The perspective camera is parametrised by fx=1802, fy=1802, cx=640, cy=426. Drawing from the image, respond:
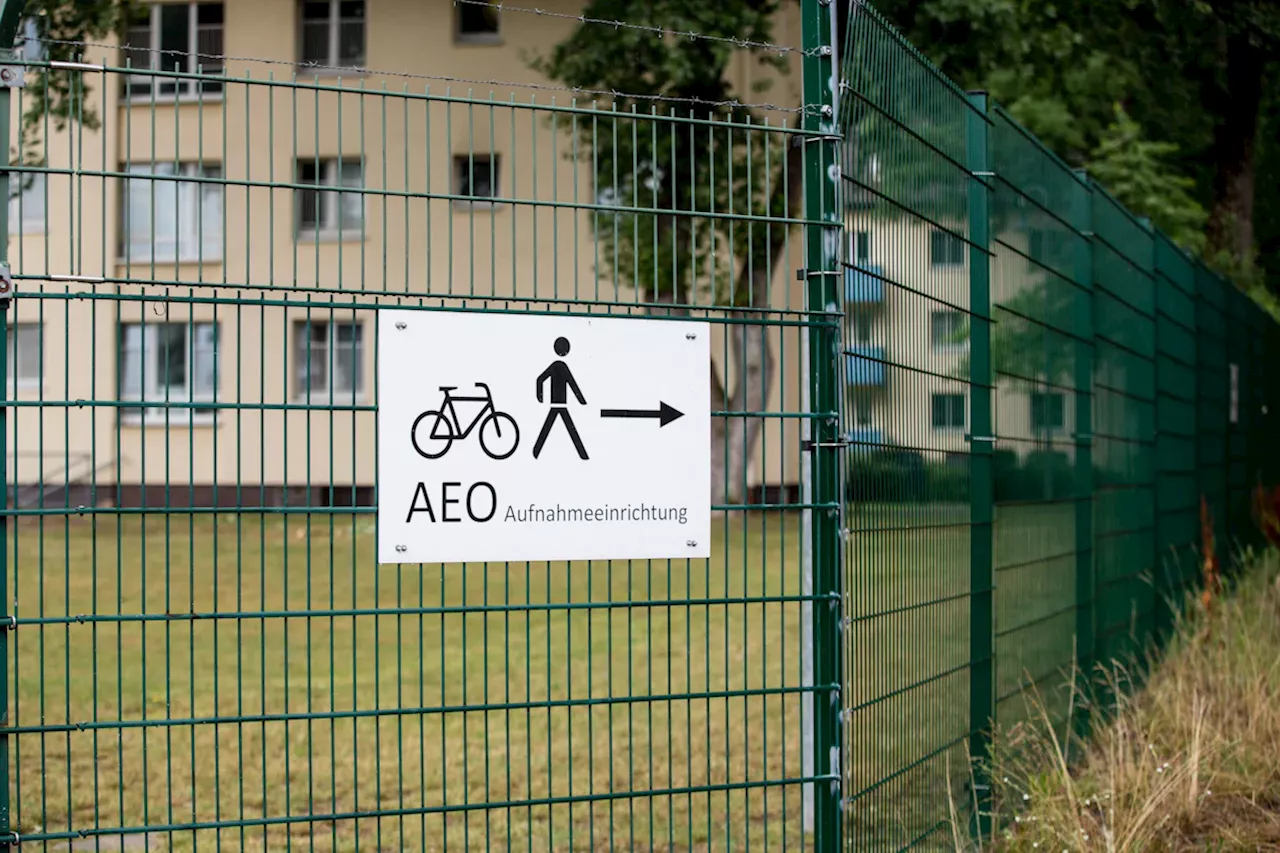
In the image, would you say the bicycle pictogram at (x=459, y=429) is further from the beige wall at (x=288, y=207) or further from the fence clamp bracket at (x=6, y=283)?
the beige wall at (x=288, y=207)

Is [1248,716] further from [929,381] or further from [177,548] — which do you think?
[177,548]

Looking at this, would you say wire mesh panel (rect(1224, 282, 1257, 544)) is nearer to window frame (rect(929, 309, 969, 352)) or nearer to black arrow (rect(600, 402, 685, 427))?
window frame (rect(929, 309, 969, 352))

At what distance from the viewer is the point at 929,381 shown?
524cm

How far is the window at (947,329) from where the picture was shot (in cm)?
527

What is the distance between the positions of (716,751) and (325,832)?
2.37 metres

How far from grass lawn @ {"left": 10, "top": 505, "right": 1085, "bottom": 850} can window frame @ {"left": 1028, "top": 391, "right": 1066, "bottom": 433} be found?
0.33 m

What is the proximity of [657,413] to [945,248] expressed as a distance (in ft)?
5.07

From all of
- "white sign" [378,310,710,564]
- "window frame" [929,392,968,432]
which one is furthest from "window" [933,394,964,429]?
"white sign" [378,310,710,564]

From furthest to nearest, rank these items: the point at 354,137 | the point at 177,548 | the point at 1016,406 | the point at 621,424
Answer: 1. the point at 354,137
2. the point at 177,548
3. the point at 1016,406
4. the point at 621,424

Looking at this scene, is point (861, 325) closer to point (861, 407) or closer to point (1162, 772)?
point (861, 407)

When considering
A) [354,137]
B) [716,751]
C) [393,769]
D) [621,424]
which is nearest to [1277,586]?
[716,751]

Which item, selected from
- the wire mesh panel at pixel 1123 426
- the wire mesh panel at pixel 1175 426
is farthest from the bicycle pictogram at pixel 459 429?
the wire mesh panel at pixel 1175 426

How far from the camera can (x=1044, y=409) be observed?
6605 millimetres

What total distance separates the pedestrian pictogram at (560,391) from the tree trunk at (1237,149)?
63.4 feet
